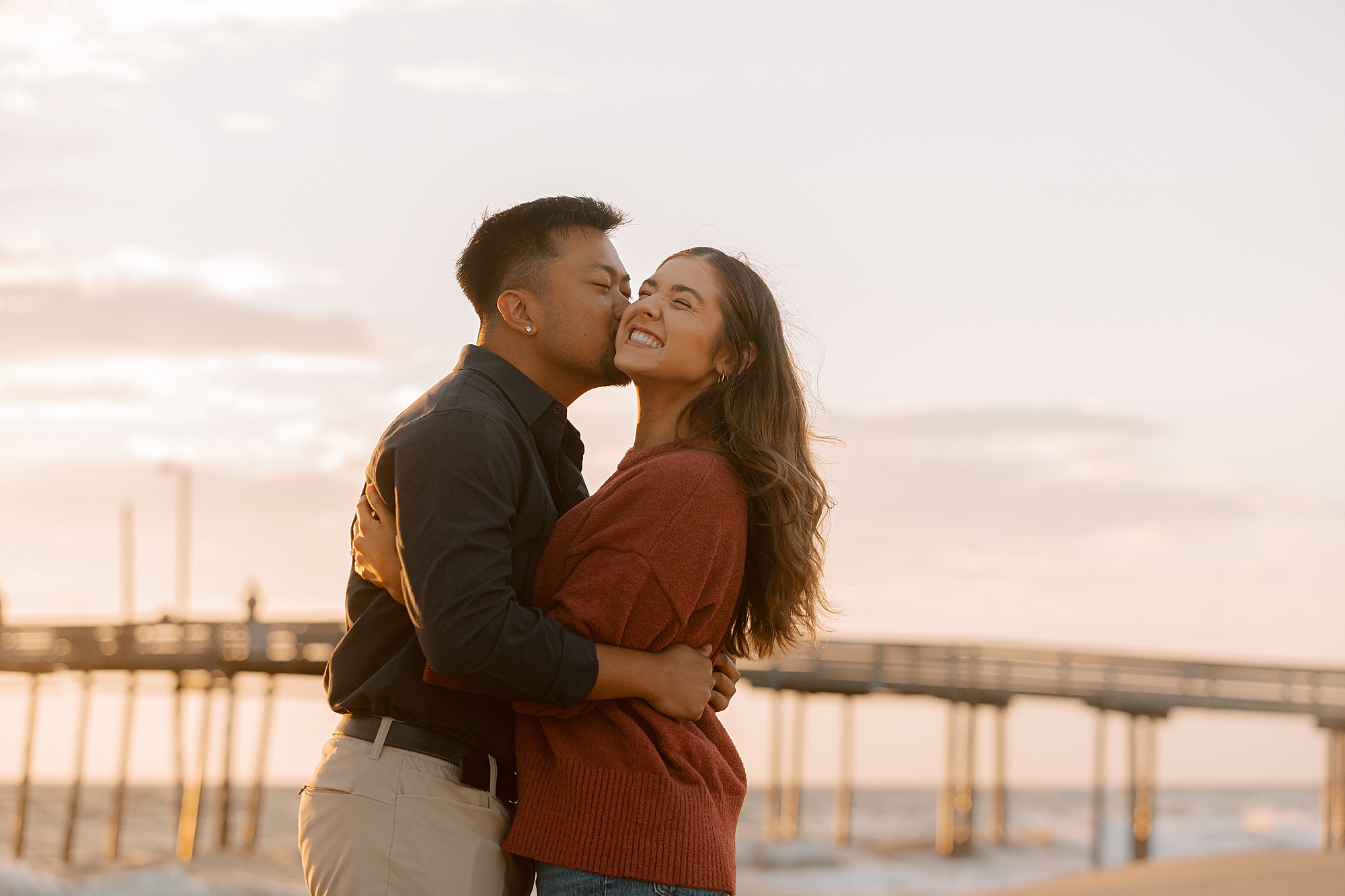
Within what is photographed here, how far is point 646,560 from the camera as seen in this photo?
320cm

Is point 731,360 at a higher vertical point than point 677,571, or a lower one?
higher

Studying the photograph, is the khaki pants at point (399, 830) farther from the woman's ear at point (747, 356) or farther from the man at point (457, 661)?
the woman's ear at point (747, 356)

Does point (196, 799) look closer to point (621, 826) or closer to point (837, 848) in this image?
point (837, 848)

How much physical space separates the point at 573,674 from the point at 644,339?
3.38ft

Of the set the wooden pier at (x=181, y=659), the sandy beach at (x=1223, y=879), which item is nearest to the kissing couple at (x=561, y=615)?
the sandy beach at (x=1223, y=879)

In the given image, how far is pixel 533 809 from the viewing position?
327 cm

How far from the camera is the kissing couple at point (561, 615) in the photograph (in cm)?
312

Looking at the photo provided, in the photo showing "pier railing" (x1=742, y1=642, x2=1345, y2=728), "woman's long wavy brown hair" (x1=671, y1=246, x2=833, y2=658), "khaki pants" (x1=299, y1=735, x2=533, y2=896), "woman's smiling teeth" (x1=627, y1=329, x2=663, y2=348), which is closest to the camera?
"khaki pants" (x1=299, y1=735, x2=533, y2=896)

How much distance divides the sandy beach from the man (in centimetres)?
1163

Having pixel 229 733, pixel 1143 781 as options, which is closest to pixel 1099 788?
pixel 1143 781

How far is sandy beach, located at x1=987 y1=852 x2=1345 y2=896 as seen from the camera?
13.2 meters

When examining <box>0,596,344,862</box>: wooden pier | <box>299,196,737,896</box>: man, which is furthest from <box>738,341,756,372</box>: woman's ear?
<box>0,596,344,862</box>: wooden pier

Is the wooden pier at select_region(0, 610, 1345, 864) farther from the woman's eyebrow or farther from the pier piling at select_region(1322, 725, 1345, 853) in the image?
the woman's eyebrow

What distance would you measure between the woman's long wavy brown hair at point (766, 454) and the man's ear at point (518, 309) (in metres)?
0.44
